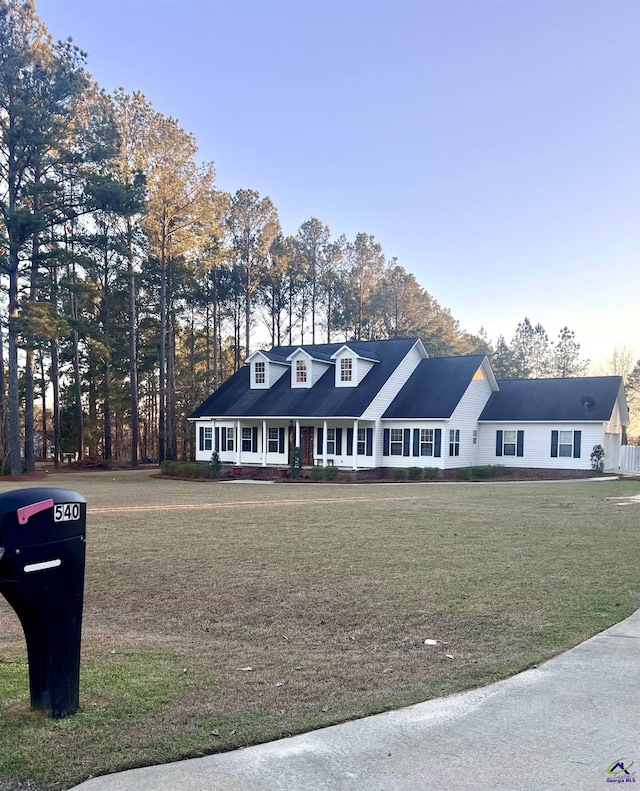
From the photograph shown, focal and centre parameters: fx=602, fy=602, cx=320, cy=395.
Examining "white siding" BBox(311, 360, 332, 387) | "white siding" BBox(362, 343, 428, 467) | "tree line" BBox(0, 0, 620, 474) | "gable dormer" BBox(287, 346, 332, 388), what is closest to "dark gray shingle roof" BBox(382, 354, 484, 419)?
"white siding" BBox(362, 343, 428, 467)

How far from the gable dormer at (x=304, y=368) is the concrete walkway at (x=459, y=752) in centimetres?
2448

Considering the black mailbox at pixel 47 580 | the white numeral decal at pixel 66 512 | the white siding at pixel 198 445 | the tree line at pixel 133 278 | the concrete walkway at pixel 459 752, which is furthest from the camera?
the white siding at pixel 198 445

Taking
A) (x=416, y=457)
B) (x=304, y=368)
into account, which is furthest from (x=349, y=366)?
(x=416, y=457)

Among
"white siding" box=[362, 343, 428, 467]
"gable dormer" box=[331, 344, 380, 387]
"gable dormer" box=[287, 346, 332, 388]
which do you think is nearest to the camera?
"white siding" box=[362, 343, 428, 467]

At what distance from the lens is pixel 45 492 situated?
3.01 m

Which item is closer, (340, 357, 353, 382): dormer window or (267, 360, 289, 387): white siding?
(340, 357, 353, 382): dormer window

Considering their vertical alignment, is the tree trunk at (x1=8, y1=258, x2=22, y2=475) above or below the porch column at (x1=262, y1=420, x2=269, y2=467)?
above

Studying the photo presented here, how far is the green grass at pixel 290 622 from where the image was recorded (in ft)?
10.1

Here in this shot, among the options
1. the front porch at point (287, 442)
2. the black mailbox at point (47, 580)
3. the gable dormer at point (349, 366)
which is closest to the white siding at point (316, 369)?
the gable dormer at point (349, 366)

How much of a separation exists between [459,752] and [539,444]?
24.6 metres

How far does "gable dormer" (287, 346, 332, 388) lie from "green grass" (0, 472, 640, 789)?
16887mm

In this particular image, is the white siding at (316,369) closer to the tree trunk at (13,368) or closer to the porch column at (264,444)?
the porch column at (264,444)

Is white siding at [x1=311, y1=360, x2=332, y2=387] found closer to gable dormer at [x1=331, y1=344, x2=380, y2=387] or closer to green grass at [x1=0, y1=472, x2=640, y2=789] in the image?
gable dormer at [x1=331, y1=344, x2=380, y2=387]

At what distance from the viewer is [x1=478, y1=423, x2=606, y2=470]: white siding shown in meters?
24.9
